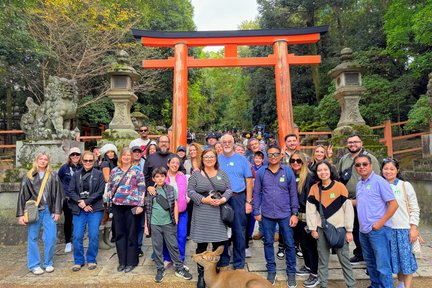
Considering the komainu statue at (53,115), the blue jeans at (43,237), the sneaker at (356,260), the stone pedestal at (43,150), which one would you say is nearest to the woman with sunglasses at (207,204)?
the sneaker at (356,260)

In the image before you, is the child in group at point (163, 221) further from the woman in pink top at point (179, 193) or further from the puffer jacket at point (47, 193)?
the puffer jacket at point (47, 193)

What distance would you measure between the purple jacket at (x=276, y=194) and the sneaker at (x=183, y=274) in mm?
1133

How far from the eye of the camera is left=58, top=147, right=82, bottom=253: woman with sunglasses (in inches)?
168

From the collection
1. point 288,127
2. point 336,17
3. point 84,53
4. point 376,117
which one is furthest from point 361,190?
point 336,17

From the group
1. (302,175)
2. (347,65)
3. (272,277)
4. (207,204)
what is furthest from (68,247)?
(347,65)

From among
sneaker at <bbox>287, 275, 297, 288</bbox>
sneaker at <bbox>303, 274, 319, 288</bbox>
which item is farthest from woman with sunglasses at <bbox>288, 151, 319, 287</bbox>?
sneaker at <bbox>287, 275, 297, 288</bbox>

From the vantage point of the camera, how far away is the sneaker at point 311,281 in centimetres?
332

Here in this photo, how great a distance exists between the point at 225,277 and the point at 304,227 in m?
1.19

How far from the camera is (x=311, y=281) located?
335 cm

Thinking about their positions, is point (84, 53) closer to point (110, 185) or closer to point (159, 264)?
point (110, 185)

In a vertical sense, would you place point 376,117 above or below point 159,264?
above

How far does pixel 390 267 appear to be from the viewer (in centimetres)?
296

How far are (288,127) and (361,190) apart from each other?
5005 mm

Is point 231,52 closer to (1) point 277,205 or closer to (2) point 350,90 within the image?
(2) point 350,90
